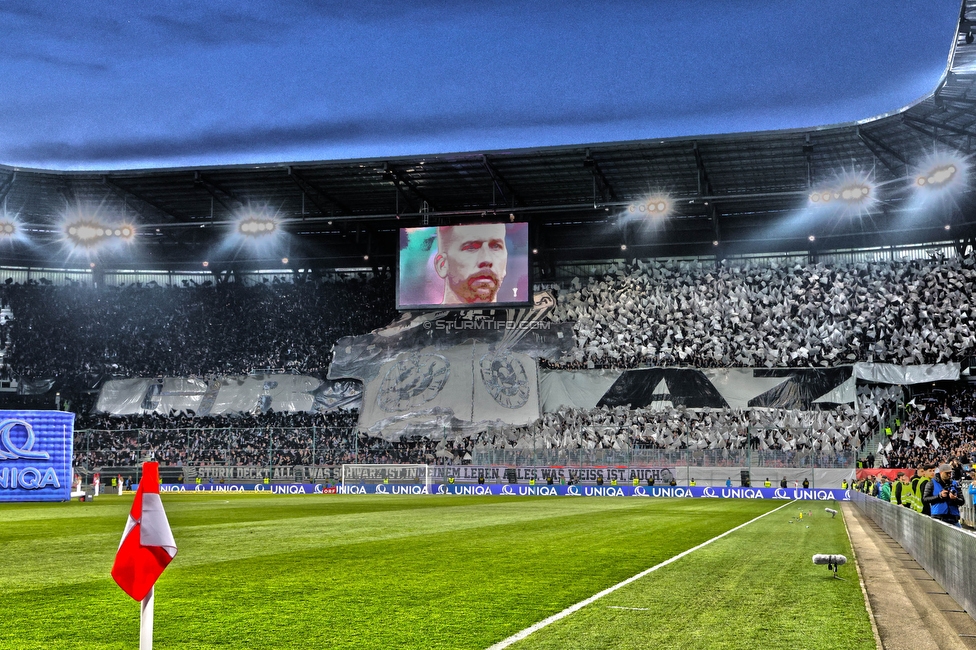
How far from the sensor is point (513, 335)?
61.2 m

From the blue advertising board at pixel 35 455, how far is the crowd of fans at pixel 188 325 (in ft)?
87.2

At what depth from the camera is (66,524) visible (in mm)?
24031

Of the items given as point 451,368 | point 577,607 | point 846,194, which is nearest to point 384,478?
point 451,368

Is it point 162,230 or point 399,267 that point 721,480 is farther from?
point 162,230

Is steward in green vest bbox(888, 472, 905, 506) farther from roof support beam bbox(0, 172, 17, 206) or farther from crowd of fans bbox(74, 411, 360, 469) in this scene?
roof support beam bbox(0, 172, 17, 206)

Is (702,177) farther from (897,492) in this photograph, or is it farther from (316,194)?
(897,492)

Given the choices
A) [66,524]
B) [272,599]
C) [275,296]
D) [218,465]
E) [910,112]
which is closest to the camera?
[272,599]

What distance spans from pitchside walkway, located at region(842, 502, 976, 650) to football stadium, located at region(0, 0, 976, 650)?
6.80m

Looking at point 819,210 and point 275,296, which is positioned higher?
point 819,210

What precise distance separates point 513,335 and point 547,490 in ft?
46.4

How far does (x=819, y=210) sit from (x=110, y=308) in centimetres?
4894

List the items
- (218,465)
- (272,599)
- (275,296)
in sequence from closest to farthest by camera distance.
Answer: (272,599), (218,465), (275,296)

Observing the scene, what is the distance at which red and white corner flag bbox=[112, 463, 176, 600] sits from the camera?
5758mm

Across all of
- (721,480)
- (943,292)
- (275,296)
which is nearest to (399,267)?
(275,296)
